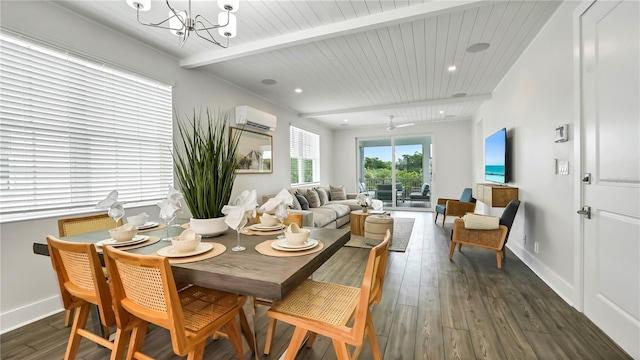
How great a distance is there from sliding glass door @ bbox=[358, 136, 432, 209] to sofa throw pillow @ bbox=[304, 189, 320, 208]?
121 inches

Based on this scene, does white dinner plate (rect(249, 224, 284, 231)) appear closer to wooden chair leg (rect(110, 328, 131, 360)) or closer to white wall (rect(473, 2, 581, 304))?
wooden chair leg (rect(110, 328, 131, 360))

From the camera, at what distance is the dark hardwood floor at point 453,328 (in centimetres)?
164

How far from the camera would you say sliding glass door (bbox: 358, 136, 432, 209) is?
7.56 m

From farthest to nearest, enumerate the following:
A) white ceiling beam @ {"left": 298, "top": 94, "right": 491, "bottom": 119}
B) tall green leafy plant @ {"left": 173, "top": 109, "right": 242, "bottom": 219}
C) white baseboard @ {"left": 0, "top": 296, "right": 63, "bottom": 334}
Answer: white ceiling beam @ {"left": 298, "top": 94, "right": 491, "bottom": 119}
white baseboard @ {"left": 0, "top": 296, "right": 63, "bottom": 334}
tall green leafy plant @ {"left": 173, "top": 109, "right": 242, "bottom": 219}

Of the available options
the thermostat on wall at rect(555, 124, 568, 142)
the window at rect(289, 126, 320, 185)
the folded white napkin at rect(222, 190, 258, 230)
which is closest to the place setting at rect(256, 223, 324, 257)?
the folded white napkin at rect(222, 190, 258, 230)

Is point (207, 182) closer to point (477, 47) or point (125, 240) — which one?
point (125, 240)

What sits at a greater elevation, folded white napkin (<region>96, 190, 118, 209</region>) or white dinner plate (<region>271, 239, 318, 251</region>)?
folded white napkin (<region>96, 190, 118, 209</region>)

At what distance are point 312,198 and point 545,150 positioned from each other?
12.3 ft

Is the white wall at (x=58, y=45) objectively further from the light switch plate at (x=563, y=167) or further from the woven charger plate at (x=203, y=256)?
the light switch plate at (x=563, y=167)

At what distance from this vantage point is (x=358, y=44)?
2891mm

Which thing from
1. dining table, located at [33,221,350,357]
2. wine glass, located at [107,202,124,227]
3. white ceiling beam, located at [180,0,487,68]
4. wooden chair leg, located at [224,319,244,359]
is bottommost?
wooden chair leg, located at [224,319,244,359]

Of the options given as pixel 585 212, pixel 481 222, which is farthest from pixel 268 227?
pixel 481 222

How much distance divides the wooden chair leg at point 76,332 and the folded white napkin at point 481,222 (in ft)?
11.5

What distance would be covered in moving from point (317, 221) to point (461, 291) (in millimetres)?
2334
